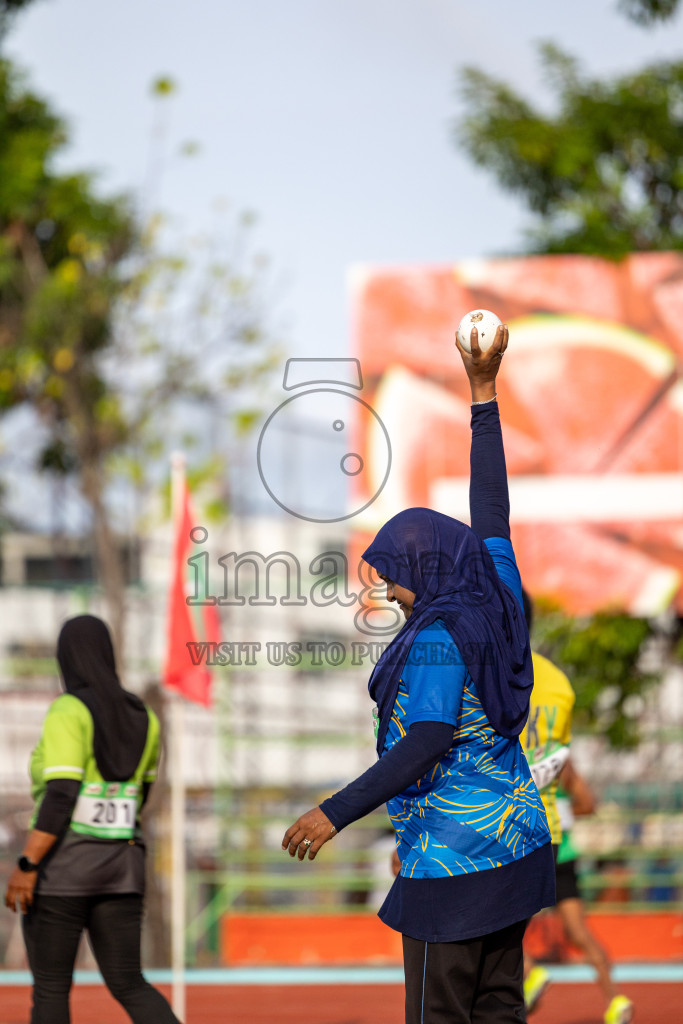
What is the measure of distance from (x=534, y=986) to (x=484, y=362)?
384 centimetres

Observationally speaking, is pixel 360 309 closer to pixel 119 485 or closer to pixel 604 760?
pixel 119 485

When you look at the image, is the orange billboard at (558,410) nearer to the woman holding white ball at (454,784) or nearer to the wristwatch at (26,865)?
the wristwatch at (26,865)

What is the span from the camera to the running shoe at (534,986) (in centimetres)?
623

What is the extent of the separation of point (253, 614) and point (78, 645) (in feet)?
51.5

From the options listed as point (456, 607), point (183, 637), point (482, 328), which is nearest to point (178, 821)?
point (183, 637)

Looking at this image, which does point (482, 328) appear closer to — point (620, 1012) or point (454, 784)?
point (454, 784)

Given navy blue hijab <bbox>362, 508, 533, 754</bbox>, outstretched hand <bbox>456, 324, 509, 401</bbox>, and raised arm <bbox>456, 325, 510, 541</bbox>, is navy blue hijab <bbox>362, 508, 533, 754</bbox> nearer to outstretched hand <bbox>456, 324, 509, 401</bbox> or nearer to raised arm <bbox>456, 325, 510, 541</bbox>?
raised arm <bbox>456, 325, 510, 541</bbox>

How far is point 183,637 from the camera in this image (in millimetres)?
6551

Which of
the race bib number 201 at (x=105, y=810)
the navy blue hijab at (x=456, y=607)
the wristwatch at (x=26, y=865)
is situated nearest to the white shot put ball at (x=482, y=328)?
the navy blue hijab at (x=456, y=607)

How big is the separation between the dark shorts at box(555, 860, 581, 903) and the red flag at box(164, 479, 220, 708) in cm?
187

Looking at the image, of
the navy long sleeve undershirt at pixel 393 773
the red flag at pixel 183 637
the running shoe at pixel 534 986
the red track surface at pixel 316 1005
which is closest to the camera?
the navy long sleeve undershirt at pixel 393 773

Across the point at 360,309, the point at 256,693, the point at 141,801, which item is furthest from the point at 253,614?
the point at 141,801

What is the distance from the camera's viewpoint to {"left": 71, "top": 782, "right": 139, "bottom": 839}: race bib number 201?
15.1 feet

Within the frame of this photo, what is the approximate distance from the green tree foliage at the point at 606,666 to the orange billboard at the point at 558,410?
89 cm
